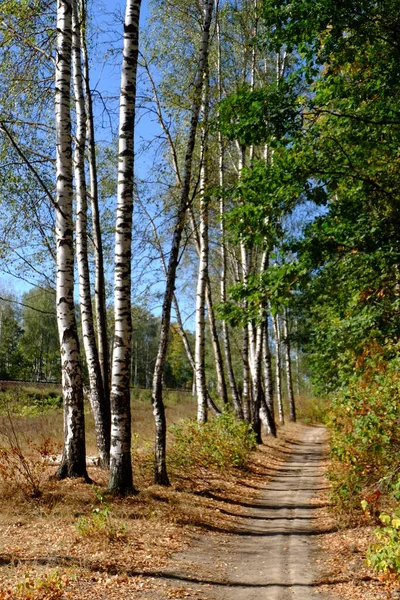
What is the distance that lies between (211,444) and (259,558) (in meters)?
6.54

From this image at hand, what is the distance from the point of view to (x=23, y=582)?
5102 mm

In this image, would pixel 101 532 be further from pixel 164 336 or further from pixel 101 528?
pixel 164 336

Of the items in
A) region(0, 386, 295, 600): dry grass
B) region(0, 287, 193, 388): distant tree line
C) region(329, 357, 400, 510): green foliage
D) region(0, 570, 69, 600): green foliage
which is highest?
region(0, 287, 193, 388): distant tree line

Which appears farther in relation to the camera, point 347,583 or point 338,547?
point 338,547

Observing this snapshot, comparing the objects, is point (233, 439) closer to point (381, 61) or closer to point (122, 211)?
point (122, 211)

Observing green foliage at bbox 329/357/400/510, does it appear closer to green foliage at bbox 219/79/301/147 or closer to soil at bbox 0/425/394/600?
soil at bbox 0/425/394/600

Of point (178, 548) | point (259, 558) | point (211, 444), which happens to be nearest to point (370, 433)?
point (259, 558)

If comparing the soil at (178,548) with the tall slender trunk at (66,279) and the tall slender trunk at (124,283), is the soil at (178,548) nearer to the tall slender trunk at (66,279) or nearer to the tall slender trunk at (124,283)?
the tall slender trunk at (66,279)

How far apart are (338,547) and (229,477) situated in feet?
18.0

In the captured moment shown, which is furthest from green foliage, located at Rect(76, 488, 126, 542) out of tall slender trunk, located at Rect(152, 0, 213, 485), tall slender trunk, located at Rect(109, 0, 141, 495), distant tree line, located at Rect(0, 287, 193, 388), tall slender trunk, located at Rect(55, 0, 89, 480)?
distant tree line, located at Rect(0, 287, 193, 388)

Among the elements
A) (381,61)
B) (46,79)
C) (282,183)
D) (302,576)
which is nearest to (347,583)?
(302,576)

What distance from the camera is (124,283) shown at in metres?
9.20

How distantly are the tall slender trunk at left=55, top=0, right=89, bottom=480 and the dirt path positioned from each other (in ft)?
9.07

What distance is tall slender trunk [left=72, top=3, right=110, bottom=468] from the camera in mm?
11234
